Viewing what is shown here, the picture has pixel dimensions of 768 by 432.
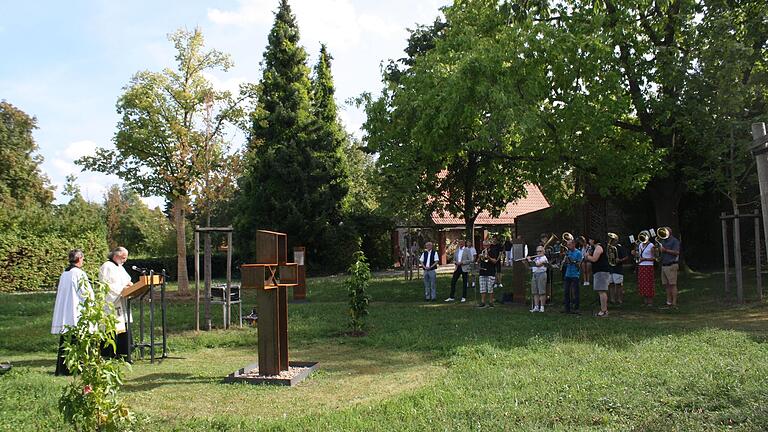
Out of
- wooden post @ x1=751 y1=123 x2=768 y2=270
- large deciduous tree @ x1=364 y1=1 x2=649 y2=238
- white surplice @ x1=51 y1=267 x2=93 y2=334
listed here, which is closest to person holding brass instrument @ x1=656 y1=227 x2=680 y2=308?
large deciduous tree @ x1=364 y1=1 x2=649 y2=238

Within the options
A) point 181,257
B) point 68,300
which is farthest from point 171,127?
point 68,300

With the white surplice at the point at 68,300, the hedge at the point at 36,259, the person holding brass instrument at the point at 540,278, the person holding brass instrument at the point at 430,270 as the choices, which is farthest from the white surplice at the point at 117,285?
the hedge at the point at 36,259

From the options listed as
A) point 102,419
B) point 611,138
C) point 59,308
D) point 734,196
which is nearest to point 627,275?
point 611,138

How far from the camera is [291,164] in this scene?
3319 cm

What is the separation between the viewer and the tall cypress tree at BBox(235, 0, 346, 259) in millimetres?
33031

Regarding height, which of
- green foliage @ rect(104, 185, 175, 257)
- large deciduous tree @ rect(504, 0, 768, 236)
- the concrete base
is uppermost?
large deciduous tree @ rect(504, 0, 768, 236)

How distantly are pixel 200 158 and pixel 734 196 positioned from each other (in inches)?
557

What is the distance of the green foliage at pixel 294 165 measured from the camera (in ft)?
108

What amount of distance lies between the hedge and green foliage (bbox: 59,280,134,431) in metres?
21.8

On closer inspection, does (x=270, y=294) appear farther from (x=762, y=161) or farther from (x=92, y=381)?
(x=762, y=161)

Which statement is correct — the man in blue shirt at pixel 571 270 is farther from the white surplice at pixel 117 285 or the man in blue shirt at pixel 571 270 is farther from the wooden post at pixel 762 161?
the white surplice at pixel 117 285

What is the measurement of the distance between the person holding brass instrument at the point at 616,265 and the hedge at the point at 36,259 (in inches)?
773

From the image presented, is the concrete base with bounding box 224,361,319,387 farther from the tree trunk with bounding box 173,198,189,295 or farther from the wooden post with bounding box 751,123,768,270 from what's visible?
the tree trunk with bounding box 173,198,189,295

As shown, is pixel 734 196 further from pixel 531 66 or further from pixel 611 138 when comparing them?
pixel 531 66
